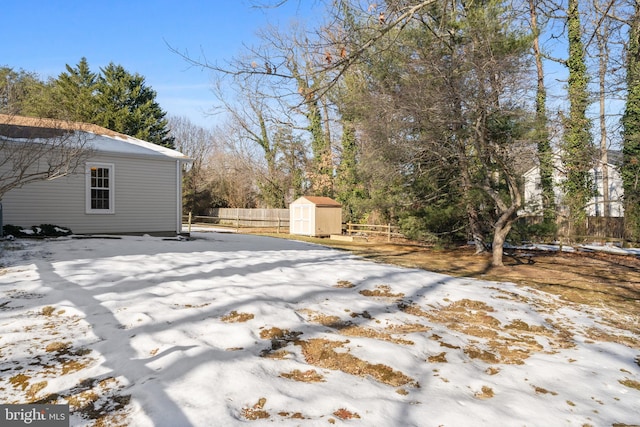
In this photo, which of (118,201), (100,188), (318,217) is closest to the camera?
(100,188)

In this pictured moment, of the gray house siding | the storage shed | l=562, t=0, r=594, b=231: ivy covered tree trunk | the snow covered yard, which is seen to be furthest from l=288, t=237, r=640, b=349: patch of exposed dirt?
the gray house siding

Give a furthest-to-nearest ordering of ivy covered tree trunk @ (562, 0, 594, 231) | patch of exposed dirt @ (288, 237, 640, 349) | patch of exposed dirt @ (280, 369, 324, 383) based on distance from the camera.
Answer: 1. ivy covered tree trunk @ (562, 0, 594, 231)
2. patch of exposed dirt @ (288, 237, 640, 349)
3. patch of exposed dirt @ (280, 369, 324, 383)

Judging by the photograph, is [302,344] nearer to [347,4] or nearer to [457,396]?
[457,396]

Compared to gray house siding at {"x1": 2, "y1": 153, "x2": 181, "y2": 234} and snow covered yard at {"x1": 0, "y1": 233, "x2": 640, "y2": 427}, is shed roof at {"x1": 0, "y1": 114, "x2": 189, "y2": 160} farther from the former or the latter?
snow covered yard at {"x1": 0, "y1": 233, "x2": 640, "y2": 427}

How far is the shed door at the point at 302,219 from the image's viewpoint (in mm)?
21556

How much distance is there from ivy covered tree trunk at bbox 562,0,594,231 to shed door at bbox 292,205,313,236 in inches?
479

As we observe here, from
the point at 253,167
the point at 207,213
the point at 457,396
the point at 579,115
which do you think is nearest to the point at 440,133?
the point at 579,115

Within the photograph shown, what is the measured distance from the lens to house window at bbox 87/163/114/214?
11.9 m

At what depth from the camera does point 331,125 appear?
2645 cm

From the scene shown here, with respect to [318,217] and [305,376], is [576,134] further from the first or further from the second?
[318,217]

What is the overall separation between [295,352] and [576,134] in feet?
39.7

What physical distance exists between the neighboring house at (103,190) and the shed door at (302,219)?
346 inches

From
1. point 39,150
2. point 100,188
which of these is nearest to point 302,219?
point 100,188

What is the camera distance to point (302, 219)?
2209 centimetres
